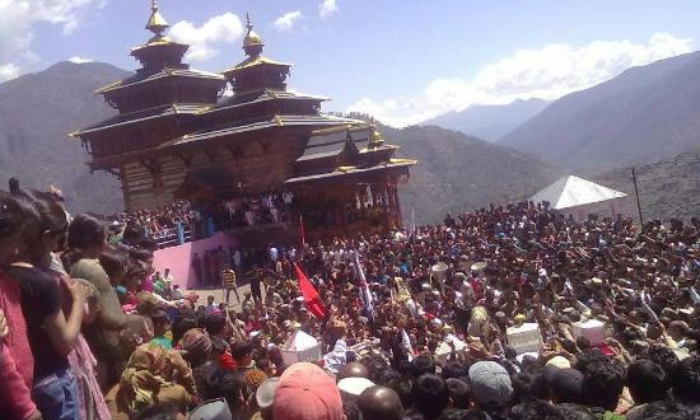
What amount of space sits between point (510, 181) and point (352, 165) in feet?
243

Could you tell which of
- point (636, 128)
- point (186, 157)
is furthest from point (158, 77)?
point (636, 128)

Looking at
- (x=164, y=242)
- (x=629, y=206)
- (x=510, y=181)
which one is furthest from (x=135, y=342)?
(x=510, y=181)

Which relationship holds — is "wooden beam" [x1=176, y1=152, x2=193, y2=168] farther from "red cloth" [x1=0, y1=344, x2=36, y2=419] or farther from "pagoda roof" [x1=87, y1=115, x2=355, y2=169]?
"red cloth" [x1=0, y1=344, x2=36, y2=419]

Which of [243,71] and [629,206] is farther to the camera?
[629,206]

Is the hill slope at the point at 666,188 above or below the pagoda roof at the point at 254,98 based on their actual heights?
below

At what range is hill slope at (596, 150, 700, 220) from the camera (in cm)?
3497

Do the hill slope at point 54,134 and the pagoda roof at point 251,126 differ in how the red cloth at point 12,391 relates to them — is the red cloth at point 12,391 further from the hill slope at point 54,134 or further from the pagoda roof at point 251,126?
the hill slope at point 54,134

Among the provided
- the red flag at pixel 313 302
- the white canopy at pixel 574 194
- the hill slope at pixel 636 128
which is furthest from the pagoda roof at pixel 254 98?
the hill slope at pixel 636 128

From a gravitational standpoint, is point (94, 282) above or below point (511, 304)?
above

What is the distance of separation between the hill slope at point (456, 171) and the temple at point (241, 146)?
4666 cm

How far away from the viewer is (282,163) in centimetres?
2844

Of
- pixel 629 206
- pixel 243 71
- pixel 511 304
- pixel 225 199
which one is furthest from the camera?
pixel 629 206

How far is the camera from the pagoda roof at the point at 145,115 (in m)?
31.0

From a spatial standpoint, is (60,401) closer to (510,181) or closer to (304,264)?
(304,264)
